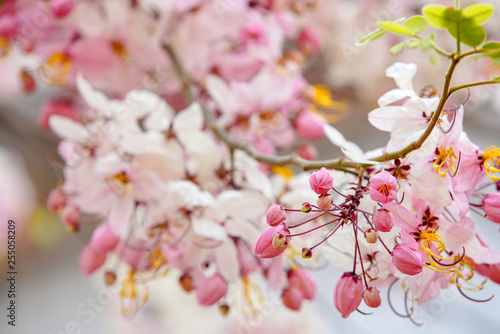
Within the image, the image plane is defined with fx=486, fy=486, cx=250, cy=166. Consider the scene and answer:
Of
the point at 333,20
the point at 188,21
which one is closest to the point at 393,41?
the point at 333,20

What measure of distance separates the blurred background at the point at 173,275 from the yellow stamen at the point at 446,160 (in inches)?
10.5

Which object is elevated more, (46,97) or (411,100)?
(411,100)

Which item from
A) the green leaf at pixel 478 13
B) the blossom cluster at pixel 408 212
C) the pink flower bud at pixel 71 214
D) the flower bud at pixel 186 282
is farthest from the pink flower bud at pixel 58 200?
the green leaf at pixel 478 13

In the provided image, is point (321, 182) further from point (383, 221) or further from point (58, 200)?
point (58, 200)

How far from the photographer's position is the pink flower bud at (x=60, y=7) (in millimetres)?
440

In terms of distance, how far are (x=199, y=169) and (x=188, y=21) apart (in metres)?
0.17

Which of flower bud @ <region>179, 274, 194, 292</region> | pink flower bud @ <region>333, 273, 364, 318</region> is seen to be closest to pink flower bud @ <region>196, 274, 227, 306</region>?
flower bud @ <region>179, 274, 194, 292</region>

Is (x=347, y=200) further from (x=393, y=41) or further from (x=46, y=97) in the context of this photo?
(x=46, y=97)

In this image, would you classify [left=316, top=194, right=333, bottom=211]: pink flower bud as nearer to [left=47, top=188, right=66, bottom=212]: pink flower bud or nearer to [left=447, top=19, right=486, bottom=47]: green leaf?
[left=447, top=19, right=486, bottom=47]: green leaf

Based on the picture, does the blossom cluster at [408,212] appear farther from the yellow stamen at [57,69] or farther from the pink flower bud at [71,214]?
the yellow stamen at [57,69]

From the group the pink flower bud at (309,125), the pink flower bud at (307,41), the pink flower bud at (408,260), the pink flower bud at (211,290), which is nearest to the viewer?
the pink flower bud at (408,260)

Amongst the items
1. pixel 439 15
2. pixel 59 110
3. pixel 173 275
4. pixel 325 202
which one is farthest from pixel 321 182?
pixel 173 275

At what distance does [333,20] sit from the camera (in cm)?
72

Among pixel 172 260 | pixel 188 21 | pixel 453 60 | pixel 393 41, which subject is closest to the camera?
pixel 453 60
